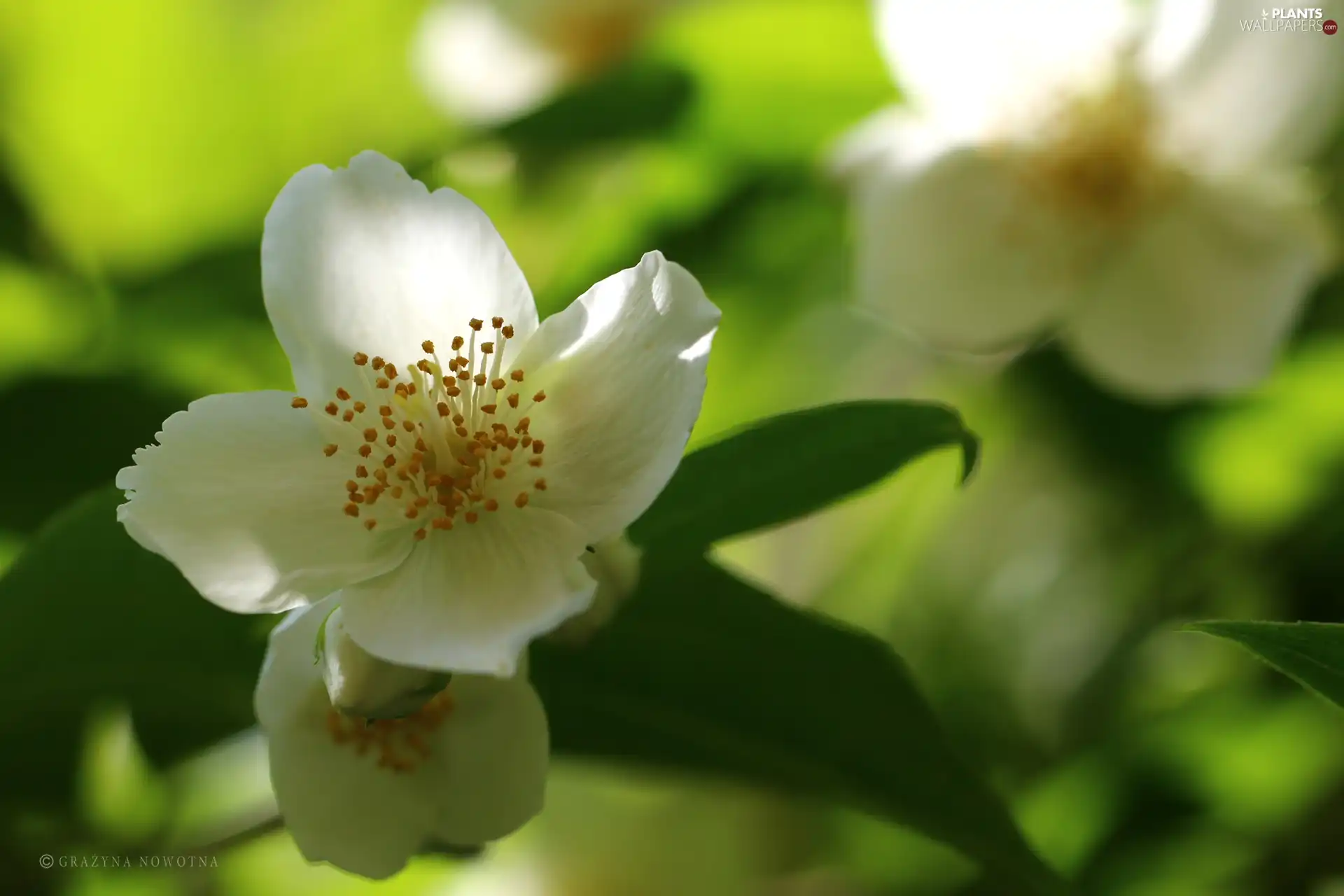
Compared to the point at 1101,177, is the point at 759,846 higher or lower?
lower

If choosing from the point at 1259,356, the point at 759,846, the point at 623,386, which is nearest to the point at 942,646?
the point at 759,846

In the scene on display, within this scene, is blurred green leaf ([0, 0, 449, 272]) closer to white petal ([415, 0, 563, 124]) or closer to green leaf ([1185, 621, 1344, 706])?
white petal ([415, 0, 563, 124])

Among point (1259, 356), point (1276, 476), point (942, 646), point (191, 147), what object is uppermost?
point (191, 147)

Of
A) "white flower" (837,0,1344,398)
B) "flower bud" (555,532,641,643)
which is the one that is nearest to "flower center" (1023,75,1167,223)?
"white flower" (837,0,1344,398)

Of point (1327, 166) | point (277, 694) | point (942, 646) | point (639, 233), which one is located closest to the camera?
point (277, 694)

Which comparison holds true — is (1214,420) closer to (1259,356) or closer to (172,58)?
(1259,356)

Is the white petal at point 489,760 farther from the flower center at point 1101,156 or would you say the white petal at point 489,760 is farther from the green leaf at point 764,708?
the flower center at point 1101,156

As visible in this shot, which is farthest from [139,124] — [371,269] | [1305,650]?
[1305,650]
